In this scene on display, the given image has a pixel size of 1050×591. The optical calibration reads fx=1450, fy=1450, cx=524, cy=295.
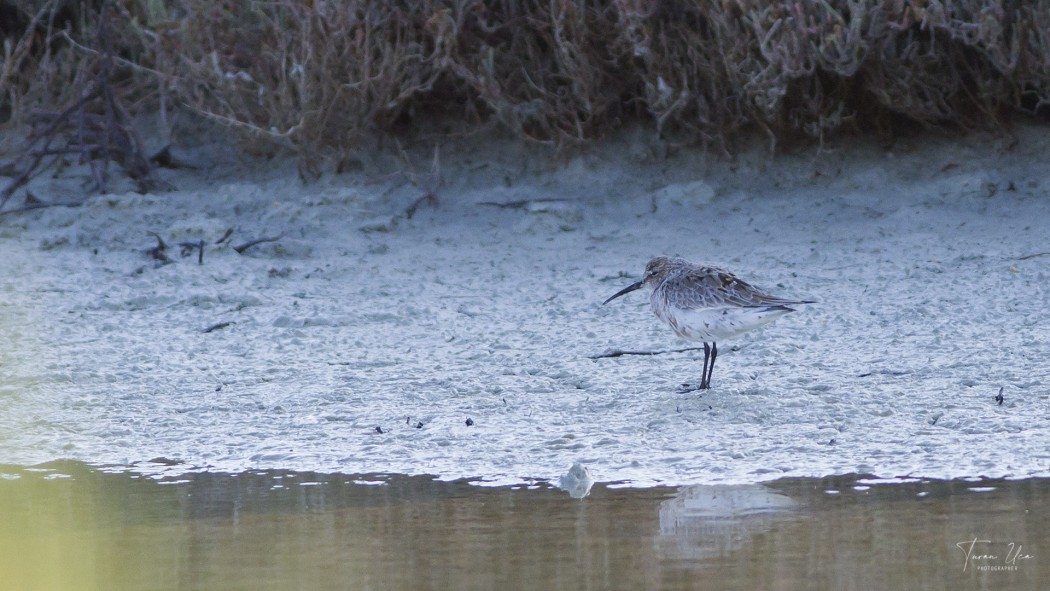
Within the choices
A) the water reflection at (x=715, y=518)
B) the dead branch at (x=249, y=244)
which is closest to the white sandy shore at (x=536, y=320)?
the dead branch at (x=249, y=244)

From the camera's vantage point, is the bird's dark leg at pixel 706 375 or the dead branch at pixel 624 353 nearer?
the bird's dark leg at pixel 706 375

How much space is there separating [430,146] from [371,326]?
2830 mm

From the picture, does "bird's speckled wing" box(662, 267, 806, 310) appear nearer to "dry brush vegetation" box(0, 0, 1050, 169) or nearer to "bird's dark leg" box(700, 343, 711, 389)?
"bird's dark leg" box(700, 343, 711, 389)

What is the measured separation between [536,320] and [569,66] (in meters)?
2.37

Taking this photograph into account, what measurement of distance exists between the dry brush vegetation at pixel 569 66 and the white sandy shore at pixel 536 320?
0.90 ft

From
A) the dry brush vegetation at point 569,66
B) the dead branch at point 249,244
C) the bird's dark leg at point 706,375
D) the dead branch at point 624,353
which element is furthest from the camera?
the dead branch at point 249,244

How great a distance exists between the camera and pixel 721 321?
18.6 ft

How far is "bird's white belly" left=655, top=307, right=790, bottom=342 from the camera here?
565 cm

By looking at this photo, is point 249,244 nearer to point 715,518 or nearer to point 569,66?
point 569,66

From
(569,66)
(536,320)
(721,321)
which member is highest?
(569,66)

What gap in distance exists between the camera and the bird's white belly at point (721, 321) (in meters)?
5.65

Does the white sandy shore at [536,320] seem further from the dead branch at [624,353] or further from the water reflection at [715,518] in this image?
the water reflection at [715,518]

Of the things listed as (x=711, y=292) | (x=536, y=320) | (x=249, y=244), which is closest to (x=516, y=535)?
(x=711, y=292)

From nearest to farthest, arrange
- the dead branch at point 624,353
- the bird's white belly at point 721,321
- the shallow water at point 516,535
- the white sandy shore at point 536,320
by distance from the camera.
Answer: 1. the shallow water at point 516,535
2. the white sandy shore at point 536,320
3. the bird's white belly at point 721,321
4. the dead branch at point 624,353
